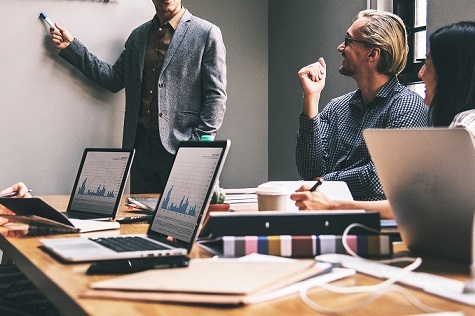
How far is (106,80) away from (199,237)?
1.81m

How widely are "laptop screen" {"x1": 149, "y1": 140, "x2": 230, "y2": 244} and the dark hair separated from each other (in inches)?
32.2

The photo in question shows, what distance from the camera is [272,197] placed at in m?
1.47

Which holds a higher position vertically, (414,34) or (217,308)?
(414,34)

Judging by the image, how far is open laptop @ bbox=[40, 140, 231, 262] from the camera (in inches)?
40.6

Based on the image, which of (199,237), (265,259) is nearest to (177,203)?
(199,237)

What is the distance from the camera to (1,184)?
8.98 ft

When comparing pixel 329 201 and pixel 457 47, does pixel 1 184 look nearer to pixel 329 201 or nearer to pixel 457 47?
pixel 329 201

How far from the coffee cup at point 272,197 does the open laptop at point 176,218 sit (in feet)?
0.79

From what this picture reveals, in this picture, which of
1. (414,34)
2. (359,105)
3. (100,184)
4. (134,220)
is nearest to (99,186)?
(100,184)

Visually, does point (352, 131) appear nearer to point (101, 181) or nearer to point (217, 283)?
point (101, 181)

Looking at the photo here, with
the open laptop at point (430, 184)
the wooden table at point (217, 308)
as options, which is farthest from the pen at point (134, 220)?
the open laptop at point (430, 184)

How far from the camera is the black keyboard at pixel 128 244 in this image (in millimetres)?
1052

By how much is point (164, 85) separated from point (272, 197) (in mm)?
1545

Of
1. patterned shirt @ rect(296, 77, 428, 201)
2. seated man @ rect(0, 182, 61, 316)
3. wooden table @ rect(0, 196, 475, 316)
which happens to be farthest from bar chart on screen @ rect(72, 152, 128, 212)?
patterned shirt @ rect(296, 77, 428, 201)
